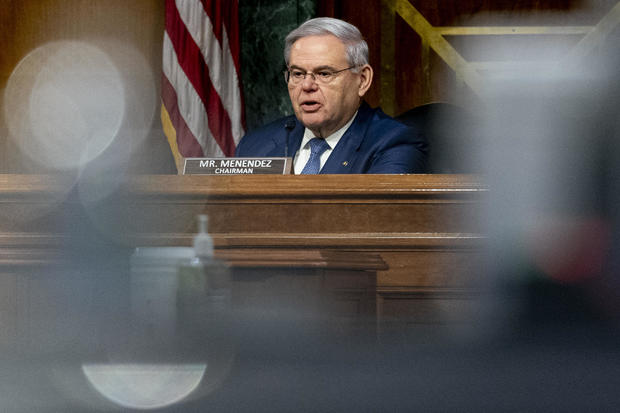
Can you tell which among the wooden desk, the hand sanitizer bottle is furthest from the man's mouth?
the hand sanitizer bottle

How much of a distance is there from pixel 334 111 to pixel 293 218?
729mm

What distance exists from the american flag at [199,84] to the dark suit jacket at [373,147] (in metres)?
1.08

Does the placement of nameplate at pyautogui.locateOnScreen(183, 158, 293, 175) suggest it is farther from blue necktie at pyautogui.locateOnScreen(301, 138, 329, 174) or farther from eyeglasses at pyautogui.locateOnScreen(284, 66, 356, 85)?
eyeglasses at pyautogui.locateOnScreen(284, 66, 356, 85)

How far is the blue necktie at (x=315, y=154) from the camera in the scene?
227cm

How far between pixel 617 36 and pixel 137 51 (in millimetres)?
2394

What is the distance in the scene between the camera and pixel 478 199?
1.61 meters

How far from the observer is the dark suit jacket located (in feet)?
7.16

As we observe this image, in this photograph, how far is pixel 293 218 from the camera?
5.48ft

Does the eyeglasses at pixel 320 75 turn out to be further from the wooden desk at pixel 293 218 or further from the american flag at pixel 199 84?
the american flag at pixel 199 84

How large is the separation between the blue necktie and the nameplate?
43cm

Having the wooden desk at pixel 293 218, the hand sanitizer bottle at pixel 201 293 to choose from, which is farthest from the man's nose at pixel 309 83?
the hand sanitizer bottle at pixel 201 293

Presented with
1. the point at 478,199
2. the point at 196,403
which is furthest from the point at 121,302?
the point at 478,199

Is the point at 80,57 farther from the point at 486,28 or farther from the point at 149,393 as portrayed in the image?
the point at 149,393

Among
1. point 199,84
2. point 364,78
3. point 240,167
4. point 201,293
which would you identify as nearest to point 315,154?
point 364,78
